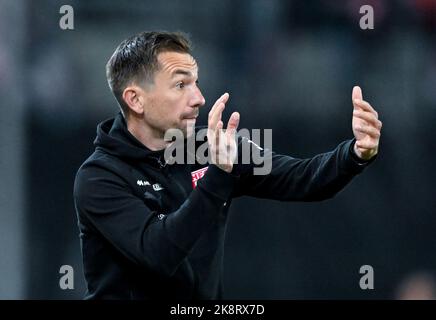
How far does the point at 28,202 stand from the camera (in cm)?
545

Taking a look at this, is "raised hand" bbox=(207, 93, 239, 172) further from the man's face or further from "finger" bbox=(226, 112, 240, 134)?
the man's face

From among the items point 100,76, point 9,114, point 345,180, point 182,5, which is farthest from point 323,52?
point 345,180

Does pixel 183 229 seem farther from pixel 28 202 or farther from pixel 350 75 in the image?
pixel 350 75

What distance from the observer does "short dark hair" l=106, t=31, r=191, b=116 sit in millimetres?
3484

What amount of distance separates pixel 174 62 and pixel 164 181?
0.41 meters

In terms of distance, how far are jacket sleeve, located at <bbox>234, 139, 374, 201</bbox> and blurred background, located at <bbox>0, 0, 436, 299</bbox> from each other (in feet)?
6.51

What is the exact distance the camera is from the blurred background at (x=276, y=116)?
5469mm

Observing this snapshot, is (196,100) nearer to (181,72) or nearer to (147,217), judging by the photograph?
(181,72)

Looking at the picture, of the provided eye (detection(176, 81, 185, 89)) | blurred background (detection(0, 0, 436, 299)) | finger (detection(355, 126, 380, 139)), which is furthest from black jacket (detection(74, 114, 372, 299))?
blurred background (detection(0, 0, 436, 299))

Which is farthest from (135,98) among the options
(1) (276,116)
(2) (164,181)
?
(1) (276,116)

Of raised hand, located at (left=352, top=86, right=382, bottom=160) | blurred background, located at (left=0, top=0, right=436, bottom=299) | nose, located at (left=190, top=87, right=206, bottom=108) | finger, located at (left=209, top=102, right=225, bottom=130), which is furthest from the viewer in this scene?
blurred background, located at (left=0, top=0, right=436, bottom=299)

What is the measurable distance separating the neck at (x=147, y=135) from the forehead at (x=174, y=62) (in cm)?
21

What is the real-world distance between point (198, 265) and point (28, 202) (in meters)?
A: 2.31

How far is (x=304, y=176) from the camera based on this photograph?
345 centimetres
